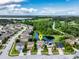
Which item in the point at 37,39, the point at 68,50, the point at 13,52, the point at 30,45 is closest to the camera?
the point at 13,52

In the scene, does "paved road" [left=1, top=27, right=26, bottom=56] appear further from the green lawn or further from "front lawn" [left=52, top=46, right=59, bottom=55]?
"front lawn" [left=52, top=46, right=59, bottom=55]

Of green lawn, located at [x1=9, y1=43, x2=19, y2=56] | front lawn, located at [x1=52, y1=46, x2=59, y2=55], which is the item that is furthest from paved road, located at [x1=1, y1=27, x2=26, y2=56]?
front lawn, located at [x1=52, y1=46, x2=59, y2=55]

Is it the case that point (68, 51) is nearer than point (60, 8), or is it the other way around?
point (68, 51)

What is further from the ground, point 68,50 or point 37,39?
point 37,39

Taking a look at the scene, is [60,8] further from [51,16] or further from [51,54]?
[51,54]

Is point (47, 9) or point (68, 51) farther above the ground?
point (47, 9)

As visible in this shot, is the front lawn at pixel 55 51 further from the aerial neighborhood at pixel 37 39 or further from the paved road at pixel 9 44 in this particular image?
the paved road at pixel 9 44

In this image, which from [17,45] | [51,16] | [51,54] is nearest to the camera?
[51,54]

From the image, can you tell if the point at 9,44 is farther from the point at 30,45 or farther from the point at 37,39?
the point at 37,39

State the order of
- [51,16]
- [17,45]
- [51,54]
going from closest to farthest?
[51,54], [17,45], [51,16]

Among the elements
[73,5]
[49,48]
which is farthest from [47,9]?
[49,48]

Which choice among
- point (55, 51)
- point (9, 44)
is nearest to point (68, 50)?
point (55, 51)
